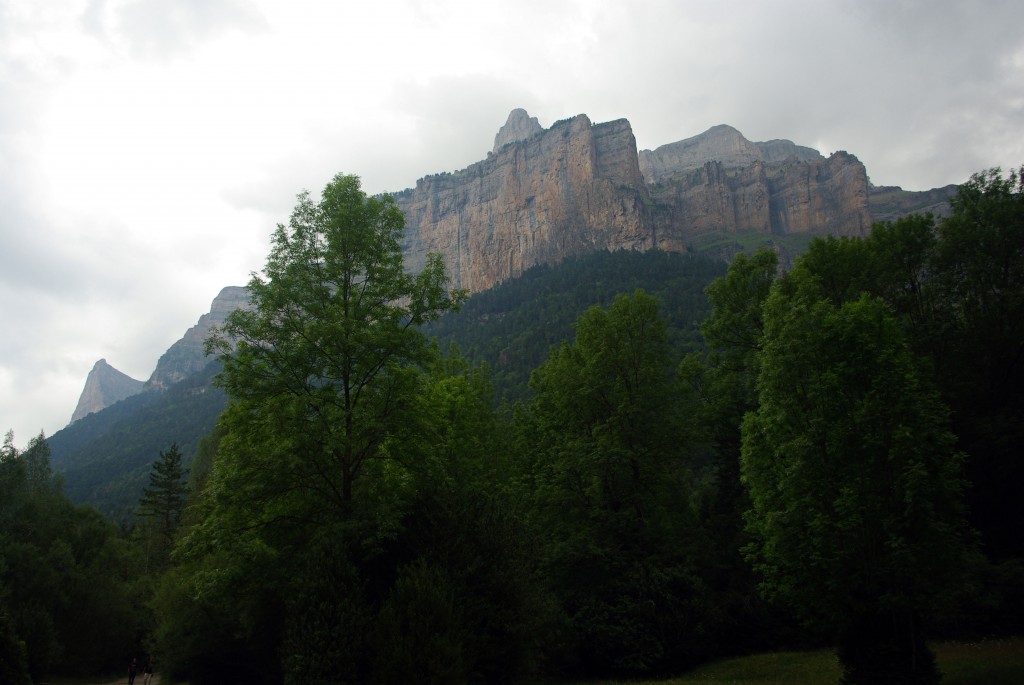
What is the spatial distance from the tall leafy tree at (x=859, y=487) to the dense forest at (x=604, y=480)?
0.25 feet

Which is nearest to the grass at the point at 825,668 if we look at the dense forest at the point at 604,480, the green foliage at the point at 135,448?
the dense forest at the point at 604,480

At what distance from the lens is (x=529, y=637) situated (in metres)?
14.0

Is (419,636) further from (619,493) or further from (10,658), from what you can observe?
(10,658)

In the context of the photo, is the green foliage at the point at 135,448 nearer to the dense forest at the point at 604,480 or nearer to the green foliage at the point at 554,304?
the green foliage at the point at 554,304

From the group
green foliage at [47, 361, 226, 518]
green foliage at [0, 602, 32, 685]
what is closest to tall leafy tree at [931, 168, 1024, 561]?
green foliage at [0, 602, 32, 685]

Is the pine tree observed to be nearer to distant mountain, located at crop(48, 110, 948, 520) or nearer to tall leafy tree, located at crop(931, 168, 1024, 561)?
distant mountain, located at crop(48, 110, 948, 520)

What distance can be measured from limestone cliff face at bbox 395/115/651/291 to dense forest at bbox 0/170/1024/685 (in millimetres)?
136211

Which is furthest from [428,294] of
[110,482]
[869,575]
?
[110,482]

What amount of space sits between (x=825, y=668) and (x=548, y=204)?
530ft

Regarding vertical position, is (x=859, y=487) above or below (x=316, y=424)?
below

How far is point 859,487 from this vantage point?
620 inches

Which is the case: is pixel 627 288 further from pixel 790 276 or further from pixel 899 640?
pixel 899 640

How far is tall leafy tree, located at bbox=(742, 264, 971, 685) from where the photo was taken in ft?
48.5

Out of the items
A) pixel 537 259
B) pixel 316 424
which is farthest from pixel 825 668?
pixel 537 259
